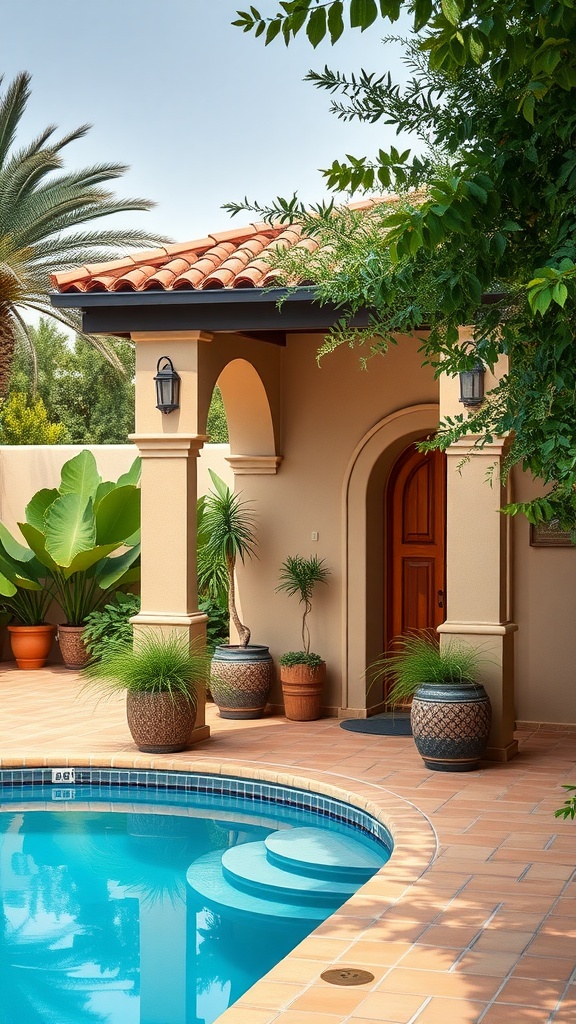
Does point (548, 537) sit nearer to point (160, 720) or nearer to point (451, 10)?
point (160, 720)

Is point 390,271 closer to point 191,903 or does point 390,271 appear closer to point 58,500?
point 191,903

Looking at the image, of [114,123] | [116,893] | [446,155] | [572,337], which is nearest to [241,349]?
[116,893]

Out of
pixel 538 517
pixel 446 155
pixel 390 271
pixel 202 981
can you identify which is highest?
pixel 446 155

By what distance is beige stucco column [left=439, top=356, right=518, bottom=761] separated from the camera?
31.0 feet

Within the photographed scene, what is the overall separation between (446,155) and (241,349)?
692 cm

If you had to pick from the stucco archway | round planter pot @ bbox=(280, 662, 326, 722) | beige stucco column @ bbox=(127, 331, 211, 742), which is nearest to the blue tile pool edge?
beige stucco column @ bbox=(127, 331, 211, 742)

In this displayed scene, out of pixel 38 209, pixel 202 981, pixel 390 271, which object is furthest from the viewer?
pixel 38 209

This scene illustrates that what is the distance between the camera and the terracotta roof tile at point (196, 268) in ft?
32.7

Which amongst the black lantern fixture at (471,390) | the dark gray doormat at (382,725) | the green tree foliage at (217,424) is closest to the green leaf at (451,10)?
the black lantern fixture at (471,390)

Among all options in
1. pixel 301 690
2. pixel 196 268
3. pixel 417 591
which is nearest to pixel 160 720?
pixel 301 690

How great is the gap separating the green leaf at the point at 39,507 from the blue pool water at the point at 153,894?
6.24 m

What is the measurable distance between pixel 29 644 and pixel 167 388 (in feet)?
20.6

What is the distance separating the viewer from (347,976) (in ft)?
16.4

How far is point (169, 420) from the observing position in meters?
10.2
